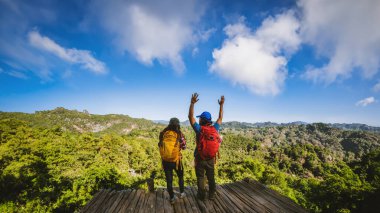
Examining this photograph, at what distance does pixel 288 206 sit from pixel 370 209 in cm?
2246

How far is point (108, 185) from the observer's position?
774 inches

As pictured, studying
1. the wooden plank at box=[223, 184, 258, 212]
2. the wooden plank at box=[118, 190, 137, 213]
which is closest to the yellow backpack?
the wooden plank at box=[118, 190, 137, 213]

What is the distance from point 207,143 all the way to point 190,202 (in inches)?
72.7

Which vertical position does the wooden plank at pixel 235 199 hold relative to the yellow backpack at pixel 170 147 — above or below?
below

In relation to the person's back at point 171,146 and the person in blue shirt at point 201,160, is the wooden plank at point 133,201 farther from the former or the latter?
the person in blue shirt at point 201,160

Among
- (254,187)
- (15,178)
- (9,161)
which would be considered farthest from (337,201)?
(9,161)

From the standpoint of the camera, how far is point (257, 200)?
17.3ft

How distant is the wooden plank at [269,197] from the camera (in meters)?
4.88

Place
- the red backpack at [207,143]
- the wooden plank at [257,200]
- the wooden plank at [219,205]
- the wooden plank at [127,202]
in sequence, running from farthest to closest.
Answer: the wooden plank at [257,200] < the wooden plank at [219,205] < the wooden plank at [127,202] < the red backpack at [207,143]

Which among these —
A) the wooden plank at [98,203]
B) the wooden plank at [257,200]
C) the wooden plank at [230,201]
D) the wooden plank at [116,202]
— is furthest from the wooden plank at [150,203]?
the wooden plank at [257,200]

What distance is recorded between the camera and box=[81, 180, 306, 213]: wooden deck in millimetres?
4633

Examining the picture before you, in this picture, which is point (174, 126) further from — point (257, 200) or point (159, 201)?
point (257, 200)

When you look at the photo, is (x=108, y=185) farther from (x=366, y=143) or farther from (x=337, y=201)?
(x=366, y=143)

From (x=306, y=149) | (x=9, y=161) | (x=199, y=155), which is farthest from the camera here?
(x=306, y=149)
